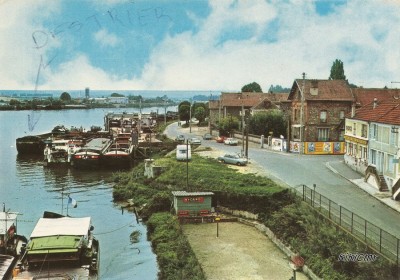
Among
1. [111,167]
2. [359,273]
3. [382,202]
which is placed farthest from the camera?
[111,167]

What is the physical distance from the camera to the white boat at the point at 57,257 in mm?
24594

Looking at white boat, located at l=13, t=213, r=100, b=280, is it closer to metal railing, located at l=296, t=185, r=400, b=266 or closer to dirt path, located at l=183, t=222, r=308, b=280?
dirt path, located at l=183, t=222, r=308, b=280

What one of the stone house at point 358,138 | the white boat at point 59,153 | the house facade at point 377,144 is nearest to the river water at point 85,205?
the white boat at point 59,153

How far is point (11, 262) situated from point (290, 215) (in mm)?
16640

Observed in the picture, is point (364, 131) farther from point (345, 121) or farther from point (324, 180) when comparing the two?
point (324, 180)

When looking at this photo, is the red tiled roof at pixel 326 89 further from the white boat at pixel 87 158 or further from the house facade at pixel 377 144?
the white boat at pixel 87 158

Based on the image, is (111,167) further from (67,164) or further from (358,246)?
(358,246)

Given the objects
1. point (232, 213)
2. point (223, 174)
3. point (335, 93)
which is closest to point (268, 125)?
point (335, 93)

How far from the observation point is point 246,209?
38.0m

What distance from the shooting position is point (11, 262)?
2638 cm

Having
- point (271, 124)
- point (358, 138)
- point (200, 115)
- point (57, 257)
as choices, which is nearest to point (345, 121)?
point (358, 138)

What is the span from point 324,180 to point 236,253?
53.8 feet

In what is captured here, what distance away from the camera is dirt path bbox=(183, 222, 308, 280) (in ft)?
86.8

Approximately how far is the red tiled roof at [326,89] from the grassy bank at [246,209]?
19.5 meters
